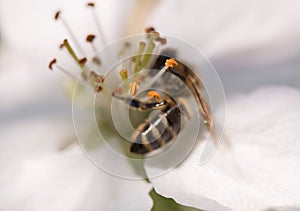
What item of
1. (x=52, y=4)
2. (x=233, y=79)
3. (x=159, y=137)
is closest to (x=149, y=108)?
(x=159, y=137)

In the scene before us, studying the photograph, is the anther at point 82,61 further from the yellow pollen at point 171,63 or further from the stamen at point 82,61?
the yellow pollen at point 171,63

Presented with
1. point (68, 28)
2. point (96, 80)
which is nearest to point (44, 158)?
point (96, 80)

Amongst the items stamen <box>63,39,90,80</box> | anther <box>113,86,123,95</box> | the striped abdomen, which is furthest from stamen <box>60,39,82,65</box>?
the striped abdomen

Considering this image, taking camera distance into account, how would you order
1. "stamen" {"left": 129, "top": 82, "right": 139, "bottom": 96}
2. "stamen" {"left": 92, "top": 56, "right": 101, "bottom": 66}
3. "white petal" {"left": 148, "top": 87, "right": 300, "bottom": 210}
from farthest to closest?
"stamen" {"left": 92, "top": 56, "right": 101, "bottom": 66} → "stamen" {"left": 129, "top": 82, "right": 139, "bottom": 96} → "white petal" {"left": 148, "top": 87, "right": 300, "bottom": 210}

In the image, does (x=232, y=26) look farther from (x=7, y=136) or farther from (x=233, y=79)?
(x=7, y=136)

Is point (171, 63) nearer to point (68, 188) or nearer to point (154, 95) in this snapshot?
point (154, 95)

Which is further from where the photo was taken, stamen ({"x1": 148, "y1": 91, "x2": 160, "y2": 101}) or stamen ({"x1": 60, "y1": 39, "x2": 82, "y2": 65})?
stamen ({"x1": 60, "y1": 39, "x2": 82, "y2": 65})

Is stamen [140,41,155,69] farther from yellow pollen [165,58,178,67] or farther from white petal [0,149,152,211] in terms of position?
white petal [0,149,152,211]
